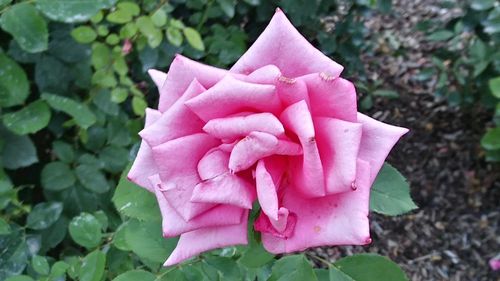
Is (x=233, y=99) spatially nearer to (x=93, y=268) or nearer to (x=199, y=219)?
(x=199, y=219)

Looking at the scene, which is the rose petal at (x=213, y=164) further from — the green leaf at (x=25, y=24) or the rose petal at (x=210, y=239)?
the green leaf at (x=25, y=24)

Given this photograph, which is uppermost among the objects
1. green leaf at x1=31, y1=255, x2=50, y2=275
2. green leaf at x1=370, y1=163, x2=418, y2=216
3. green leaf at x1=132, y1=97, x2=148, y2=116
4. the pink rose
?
green leaf at x1=370, y1=163, x2=418, y2=216

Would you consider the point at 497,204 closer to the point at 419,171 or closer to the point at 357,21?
the point at 419,171

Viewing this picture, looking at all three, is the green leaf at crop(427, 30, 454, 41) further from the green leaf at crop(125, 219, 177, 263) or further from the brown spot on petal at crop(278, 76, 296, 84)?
the brown spot on petal at crop(278, 76, 296, 84)

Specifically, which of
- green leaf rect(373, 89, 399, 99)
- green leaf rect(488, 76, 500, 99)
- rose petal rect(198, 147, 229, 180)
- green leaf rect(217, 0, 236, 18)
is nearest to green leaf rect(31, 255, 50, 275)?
rose petal rect(198, 147, 229, 180)

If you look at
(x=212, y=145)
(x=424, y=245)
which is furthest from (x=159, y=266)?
(x=424, y=245)

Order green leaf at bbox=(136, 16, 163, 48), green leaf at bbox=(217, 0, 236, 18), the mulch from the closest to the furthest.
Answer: green leaf at bbox=(136, 16, 163, 48), green leaf at bbox=(217, 0, 236, 18), the mulch

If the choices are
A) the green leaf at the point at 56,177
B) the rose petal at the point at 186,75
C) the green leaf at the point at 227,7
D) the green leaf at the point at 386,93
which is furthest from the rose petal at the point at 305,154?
the green leaf at the point at 386,93
